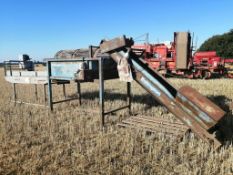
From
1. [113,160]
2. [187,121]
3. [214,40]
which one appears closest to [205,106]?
[187,121]

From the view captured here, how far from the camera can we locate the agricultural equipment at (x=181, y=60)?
583 inches

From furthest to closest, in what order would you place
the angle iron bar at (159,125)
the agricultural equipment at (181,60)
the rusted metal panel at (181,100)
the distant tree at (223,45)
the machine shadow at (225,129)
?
the distant tree at (223,45)
the agricultural equipment at (181,60)
the angle iron bar at (159,125)
the machine shadow at (225,129)
the rusted metal panel at (181,100)

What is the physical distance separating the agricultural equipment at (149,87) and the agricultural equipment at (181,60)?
29.6ft

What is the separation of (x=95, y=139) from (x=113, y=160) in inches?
39.7

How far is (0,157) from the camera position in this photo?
3926 mm

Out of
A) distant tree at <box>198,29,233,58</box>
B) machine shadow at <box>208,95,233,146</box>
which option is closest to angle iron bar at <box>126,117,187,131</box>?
machine shadow at <box>208,95,233,146</box>

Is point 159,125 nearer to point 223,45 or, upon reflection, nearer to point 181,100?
point 181,100

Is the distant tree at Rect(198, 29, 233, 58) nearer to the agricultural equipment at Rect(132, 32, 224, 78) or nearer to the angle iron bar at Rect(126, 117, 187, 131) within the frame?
the agricultural equipment at Rect(132, 32, 224, 78)

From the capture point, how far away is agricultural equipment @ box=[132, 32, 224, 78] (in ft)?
48.6

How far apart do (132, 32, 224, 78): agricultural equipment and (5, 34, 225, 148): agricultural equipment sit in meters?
9.04

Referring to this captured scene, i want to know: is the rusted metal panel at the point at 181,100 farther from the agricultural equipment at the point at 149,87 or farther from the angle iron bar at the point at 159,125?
the angle iron bar at the point at 159,125

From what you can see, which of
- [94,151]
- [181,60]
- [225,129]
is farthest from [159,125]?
[181,60]

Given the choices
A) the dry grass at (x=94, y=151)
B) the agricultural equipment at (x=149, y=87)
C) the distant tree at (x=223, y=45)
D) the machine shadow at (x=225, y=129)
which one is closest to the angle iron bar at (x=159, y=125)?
the agricultural equipment at (x=149, y=87)

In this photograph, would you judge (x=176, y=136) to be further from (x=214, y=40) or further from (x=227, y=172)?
(x=214, y=40)
